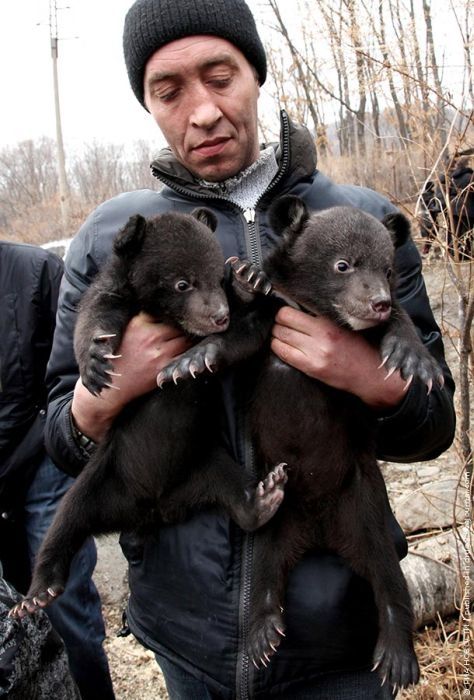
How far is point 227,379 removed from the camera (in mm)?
2307

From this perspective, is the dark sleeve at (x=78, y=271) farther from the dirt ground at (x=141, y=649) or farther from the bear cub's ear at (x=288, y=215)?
the dirt ground at (x=141, y=649)

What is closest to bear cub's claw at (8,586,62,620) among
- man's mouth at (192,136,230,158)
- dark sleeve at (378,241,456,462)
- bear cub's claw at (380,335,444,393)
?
dark sleeve at (378,241,456,462)

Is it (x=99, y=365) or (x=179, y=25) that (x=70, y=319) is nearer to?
(x=99, y=365)

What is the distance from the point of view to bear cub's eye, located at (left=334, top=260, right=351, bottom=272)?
244cm

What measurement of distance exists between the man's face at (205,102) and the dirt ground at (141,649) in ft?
4.22

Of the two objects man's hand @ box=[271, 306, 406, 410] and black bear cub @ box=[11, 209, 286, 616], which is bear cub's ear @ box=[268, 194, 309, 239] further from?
man's hand @ box=[271, 306, 406, 410]

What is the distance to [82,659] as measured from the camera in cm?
Answer: 379

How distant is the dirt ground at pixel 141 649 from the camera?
339 cm

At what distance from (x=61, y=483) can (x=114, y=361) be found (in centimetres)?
189

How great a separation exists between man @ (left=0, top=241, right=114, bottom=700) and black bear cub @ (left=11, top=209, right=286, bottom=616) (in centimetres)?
137

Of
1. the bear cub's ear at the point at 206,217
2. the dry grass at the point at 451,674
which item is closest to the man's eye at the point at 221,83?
the bear cub's ear at the point at 206,217

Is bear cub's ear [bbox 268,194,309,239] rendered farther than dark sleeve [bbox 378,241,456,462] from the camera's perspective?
Yes

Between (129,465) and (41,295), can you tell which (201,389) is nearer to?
(129,465)

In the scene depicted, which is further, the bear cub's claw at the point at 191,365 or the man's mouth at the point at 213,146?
the man's mouth at the point at 213,146
